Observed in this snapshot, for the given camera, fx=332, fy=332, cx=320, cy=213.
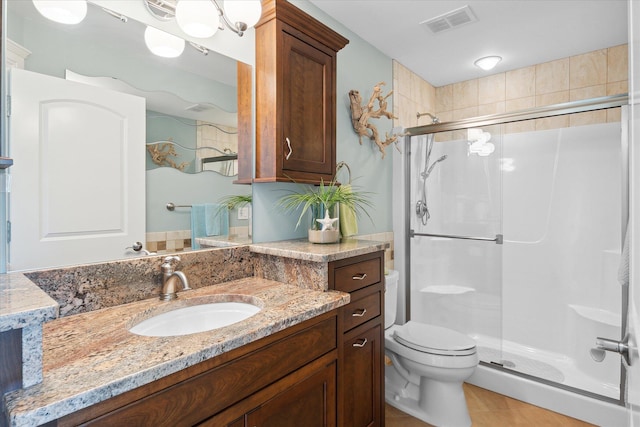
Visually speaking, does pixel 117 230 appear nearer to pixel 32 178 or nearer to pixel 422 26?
pixel 32 178

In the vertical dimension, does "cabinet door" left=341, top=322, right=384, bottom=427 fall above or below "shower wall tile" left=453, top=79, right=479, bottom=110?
below

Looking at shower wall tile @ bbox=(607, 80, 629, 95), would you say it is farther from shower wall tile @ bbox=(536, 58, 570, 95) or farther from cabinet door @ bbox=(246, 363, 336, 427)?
cabinet door @ bbox=(246, 363, 336, 427)

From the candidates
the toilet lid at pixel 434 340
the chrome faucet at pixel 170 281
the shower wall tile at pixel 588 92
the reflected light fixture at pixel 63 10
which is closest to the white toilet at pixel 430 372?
the toilet lid at pixel 434 340

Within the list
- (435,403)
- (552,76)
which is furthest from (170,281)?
(552,76)

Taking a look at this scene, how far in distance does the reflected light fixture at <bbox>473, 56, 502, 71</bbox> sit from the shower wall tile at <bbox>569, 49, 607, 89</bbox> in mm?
609

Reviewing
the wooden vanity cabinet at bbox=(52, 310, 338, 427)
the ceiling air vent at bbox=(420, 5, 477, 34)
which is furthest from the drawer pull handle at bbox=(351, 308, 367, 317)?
the ceiling air vent at bbox=(420, 5, 477, 34)

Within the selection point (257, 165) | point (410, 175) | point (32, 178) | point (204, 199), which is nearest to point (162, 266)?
point (204, 199)

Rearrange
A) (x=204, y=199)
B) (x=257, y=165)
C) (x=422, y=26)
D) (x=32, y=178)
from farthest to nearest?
(x=422, y=26) → (x=257, y=165) → (x=204, y=199) → (x=32, y=178)

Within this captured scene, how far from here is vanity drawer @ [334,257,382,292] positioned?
146 centimetres

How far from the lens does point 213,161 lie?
1518 mm

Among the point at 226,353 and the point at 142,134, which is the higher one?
the point at 142,134

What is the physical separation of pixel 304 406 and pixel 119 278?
0.80 m

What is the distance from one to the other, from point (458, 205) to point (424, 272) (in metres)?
0.62

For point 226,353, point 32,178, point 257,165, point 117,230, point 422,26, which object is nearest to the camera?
point 226,353
